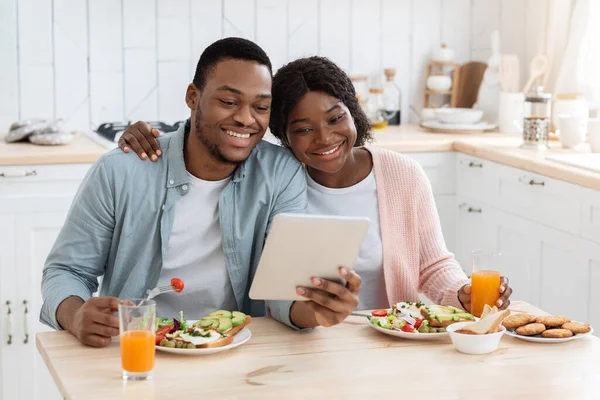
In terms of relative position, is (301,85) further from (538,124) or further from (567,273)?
(538,124)

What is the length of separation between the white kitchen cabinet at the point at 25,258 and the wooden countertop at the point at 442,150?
0.15 feet

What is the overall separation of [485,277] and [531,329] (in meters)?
0.14

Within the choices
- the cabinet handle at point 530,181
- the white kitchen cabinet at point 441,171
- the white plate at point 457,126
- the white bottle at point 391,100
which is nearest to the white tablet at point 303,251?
the cabinet handle at point 530,181

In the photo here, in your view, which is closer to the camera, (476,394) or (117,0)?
(476,394)

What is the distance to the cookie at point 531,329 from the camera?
183 cm

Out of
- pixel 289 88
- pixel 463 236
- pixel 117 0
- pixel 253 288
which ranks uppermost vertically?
pixel 117 0

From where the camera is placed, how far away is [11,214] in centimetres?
326

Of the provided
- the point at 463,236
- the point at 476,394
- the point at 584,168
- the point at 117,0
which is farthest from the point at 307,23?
the point at 476,394

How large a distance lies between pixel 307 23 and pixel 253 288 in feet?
8.57

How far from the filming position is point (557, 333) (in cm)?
181

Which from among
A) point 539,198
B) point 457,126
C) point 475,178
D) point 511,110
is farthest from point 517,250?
point 511,110

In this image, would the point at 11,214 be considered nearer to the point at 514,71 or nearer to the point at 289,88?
the point at 289,88

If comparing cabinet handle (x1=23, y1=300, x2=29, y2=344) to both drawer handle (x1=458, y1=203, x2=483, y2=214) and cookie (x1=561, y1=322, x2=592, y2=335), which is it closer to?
drawer handle (x1=458, y1=203, x2=483, y2=214)

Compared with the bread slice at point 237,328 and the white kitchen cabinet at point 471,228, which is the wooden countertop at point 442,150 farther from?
the bread slice at point 237,328
